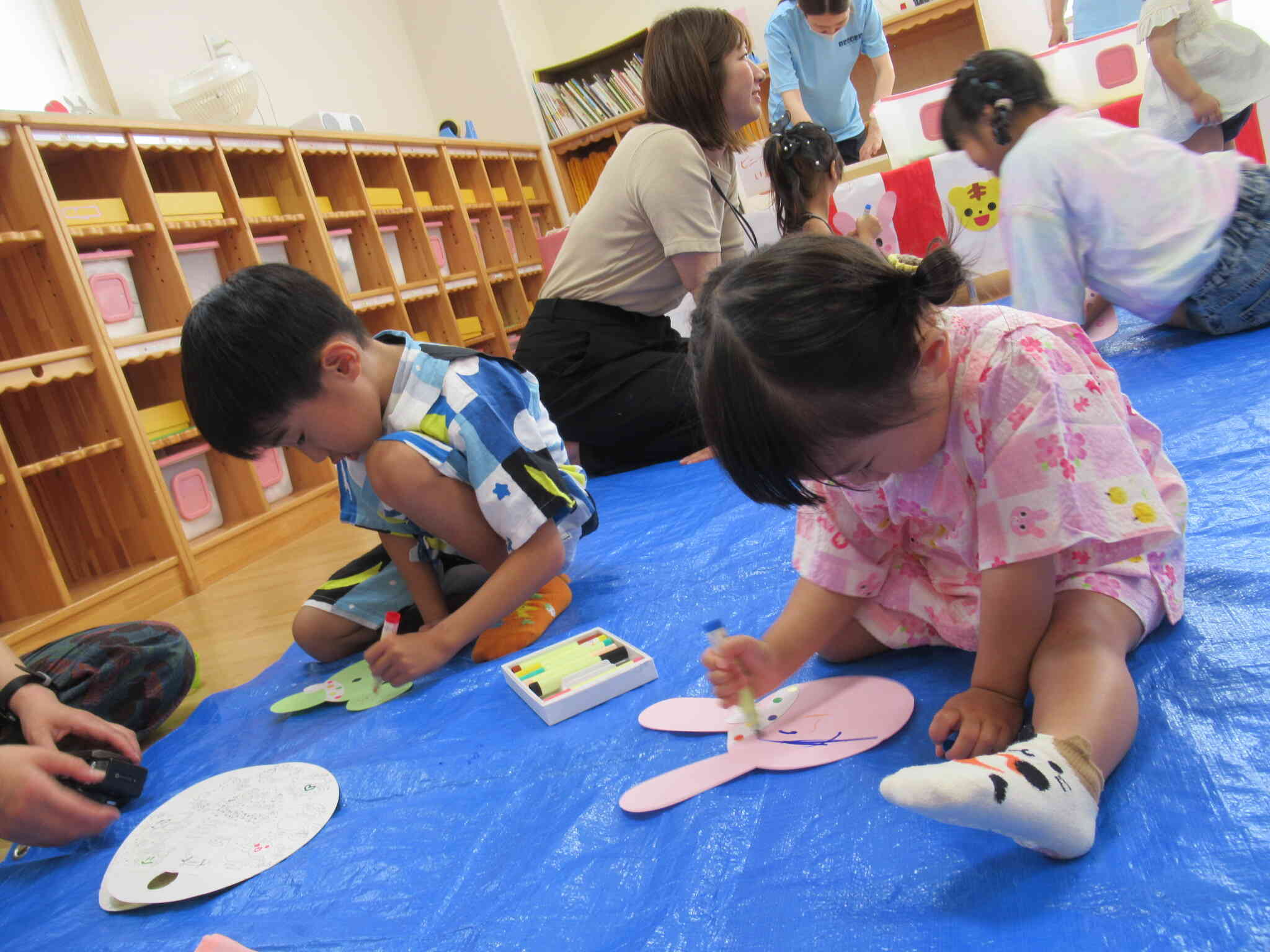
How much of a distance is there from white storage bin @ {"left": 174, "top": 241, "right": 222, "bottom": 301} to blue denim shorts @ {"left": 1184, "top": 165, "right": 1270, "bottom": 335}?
2.10 metres

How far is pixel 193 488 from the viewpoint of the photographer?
6.96 ft

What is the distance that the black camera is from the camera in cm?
90

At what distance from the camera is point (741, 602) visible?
1.01 metres

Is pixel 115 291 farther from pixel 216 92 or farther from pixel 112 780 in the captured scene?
pixel 112 780

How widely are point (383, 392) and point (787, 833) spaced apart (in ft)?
2.45

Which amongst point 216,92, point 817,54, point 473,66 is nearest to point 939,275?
point 817,54

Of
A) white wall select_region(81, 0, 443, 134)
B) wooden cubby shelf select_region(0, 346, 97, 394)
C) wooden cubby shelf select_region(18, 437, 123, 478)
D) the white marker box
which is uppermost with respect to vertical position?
white wall select_region(81, 0, 443, 134)

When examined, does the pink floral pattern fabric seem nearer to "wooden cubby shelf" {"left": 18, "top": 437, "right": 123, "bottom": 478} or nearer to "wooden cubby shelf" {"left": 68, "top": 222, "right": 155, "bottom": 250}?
"wooden cubby shelf" {"left": 18, "top": 437, "right": 123, "bottom": 478}

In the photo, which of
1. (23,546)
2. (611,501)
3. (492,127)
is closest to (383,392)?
(611,501)

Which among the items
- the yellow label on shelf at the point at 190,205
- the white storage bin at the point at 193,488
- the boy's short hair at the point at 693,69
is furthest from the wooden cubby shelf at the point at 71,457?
the boy's short hair at the point at 693,69

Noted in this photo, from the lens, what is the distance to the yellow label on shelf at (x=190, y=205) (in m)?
2.12

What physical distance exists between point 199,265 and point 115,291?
0.97 feet

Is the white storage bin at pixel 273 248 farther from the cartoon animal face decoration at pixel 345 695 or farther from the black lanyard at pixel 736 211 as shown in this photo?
the cartoon animal face decoration at pixel 345 695

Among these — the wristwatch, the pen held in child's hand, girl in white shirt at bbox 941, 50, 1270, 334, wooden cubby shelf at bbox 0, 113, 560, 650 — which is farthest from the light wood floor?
girl in white shirt at bbox 941, 50, 1270, 334
